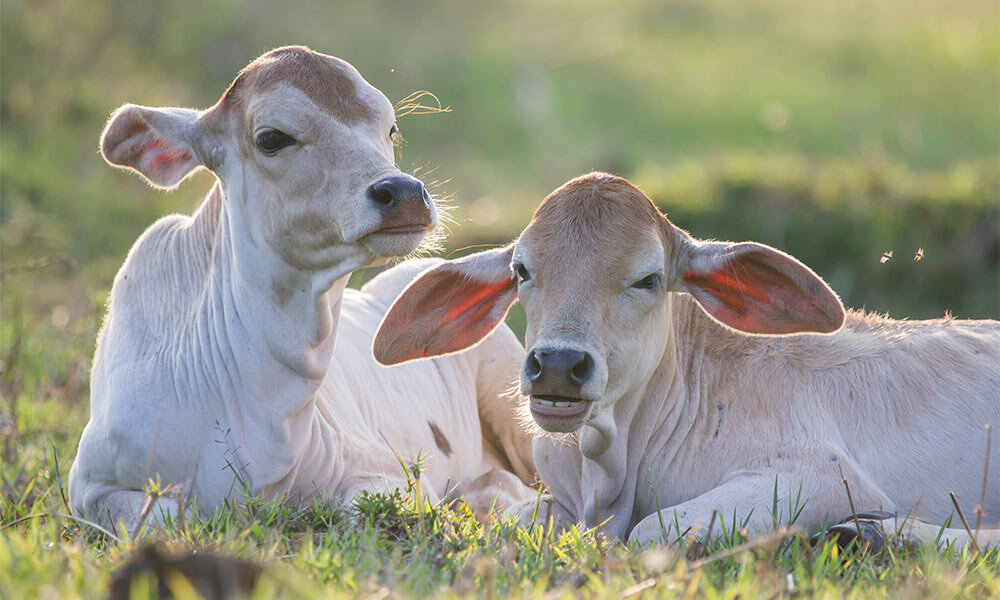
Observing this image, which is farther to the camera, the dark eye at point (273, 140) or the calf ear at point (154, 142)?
the calf ear at point (154, 142)

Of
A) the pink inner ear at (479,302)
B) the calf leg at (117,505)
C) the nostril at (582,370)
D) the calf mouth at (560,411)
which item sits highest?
the pink inner ear at (479,302)

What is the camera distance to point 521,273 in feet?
15.6

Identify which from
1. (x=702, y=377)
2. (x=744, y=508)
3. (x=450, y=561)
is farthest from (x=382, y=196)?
(x=744, y=508)

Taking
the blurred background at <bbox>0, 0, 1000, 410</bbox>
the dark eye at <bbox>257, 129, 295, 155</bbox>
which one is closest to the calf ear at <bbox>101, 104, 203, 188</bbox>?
the dark eye at <bbox>257, 129, 295, 155</bbox>

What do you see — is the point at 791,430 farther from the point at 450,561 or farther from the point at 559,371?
the point at 450,561

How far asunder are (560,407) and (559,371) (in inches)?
6.3

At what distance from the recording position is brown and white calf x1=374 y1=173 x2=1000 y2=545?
4.54 metres

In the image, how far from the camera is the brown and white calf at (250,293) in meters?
4.66

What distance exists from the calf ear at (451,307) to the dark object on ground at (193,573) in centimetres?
200

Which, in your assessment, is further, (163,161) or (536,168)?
(536,168)

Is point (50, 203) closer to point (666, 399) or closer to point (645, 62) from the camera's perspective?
point (666, 399)

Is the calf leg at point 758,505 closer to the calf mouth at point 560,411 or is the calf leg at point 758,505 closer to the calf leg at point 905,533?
the calf leg at point 905,533

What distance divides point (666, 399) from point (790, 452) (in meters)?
0.54

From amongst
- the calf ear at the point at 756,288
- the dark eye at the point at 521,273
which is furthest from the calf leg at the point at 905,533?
the dark eye at the point at 521,273
